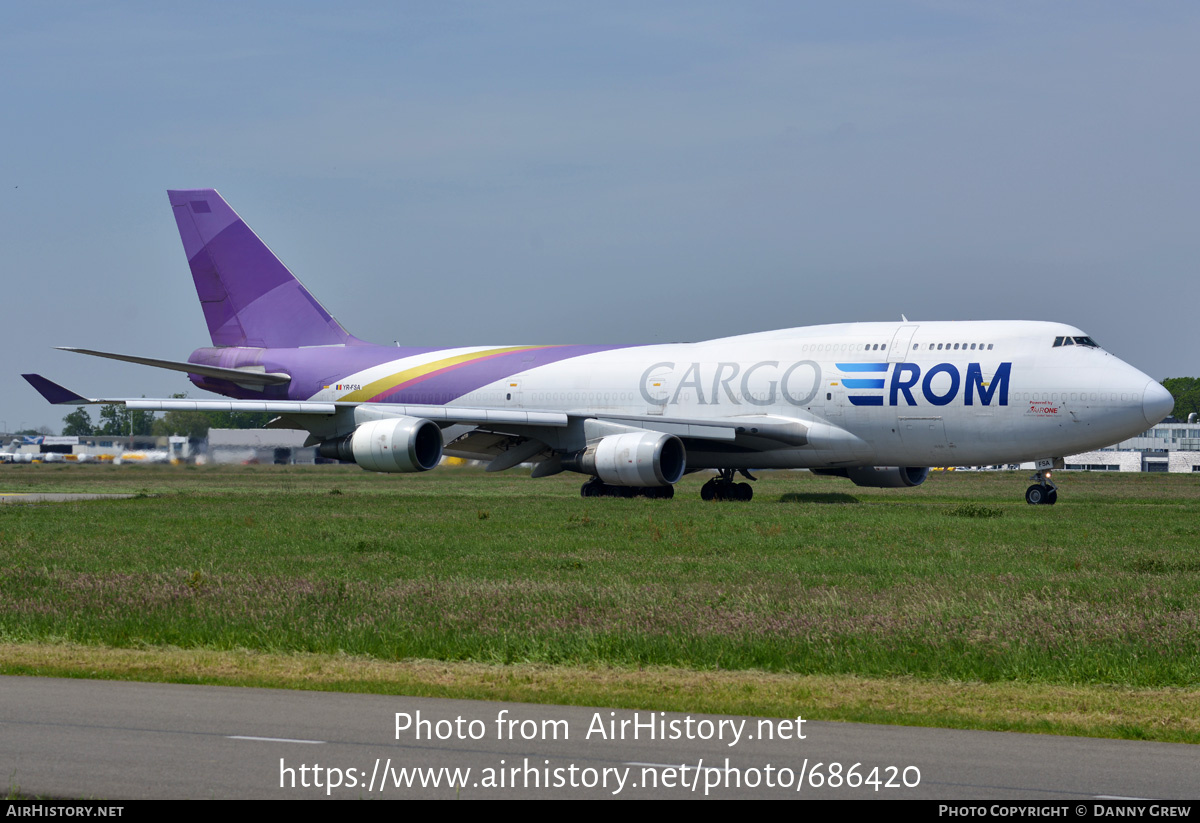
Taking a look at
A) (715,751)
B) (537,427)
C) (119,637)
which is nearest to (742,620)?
(715,751)

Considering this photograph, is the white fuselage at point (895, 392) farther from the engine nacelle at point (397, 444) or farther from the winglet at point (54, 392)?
the winglet at point (54, 392)

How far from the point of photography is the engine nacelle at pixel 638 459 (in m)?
34.6

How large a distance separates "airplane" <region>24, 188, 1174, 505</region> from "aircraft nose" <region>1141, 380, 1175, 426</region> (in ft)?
0.16

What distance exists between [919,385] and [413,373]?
54.1 ft

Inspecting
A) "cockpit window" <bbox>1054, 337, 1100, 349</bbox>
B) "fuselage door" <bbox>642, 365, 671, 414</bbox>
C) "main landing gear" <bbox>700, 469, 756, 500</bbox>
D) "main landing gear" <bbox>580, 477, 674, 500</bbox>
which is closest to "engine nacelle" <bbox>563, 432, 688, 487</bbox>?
"fuselage door" <bbox>642, 365, 671, 414</bbox>

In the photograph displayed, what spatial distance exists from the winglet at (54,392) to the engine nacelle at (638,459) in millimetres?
13852

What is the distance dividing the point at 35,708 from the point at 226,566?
32.3ft

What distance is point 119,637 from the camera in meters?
14.3

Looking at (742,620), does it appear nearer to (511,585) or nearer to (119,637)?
(511,585)

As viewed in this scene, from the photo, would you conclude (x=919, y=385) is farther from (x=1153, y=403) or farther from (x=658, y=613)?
(x=658, y=613)

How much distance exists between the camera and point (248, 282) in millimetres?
45656


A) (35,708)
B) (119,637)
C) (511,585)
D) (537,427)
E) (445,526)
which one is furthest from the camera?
(537,427)

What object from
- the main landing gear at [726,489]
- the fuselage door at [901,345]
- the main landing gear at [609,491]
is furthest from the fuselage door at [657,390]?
the fuselage door at [901,345]

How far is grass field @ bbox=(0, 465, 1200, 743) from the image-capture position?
11758 millimetres
